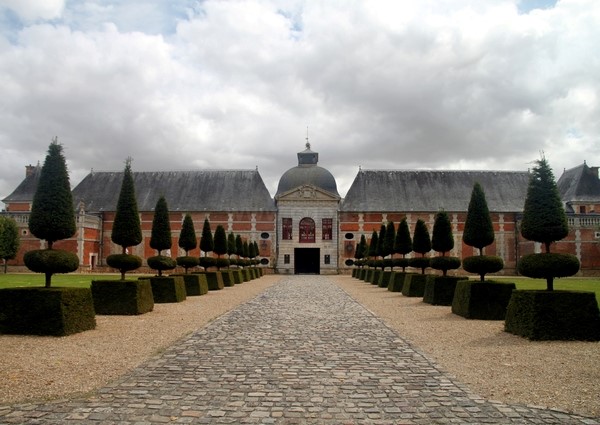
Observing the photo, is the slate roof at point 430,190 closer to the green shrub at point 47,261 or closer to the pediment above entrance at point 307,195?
the pediment above entrance at point 307,195

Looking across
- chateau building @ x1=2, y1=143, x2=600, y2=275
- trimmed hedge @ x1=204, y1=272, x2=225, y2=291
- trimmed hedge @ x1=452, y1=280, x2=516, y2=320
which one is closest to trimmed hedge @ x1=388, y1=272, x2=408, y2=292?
trimmed hedge @ x1=204, y1=272, x2=225, y2=291

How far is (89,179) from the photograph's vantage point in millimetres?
46781

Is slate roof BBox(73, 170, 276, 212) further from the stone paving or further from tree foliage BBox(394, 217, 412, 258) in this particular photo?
the stone paving

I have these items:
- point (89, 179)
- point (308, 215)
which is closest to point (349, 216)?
point (308, 215)

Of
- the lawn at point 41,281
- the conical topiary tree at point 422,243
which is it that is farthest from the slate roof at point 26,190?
the conical topiary tree at point 422,243

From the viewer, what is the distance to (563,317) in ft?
27.7

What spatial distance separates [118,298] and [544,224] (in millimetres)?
9089

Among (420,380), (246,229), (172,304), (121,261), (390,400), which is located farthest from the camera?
(246,229)

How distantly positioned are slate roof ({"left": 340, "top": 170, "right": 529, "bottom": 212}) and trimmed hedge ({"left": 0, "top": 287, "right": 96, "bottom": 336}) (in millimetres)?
36410

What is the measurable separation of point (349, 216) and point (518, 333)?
35504 millimetres

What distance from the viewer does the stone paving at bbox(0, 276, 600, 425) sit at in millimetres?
4574

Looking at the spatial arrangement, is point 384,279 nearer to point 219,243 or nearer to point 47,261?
point 219,243

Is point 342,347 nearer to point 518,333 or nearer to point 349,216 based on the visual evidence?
point 518,333

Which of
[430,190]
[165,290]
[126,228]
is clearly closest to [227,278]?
[165,290]
